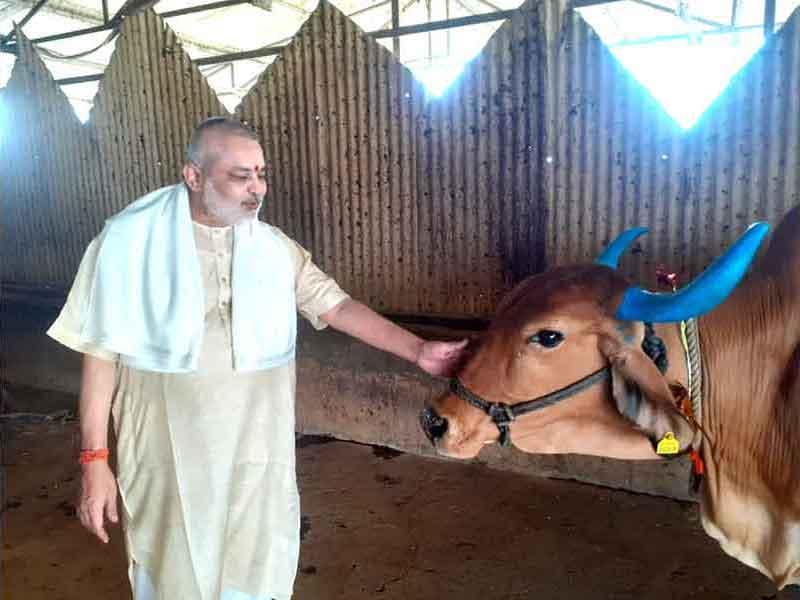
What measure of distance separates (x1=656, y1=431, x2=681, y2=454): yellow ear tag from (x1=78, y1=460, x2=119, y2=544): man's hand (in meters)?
1.63

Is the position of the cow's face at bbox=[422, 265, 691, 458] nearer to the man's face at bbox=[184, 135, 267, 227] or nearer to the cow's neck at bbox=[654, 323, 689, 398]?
the cow's neck at bbox=[654, 323, 689, 398]

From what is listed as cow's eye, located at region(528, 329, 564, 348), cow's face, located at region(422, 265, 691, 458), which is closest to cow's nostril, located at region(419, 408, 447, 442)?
cow's face, located at region(422, 265, 691, 458)

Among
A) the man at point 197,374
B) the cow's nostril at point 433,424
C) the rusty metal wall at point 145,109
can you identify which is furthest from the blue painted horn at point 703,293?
the rusty metal wall at point 145,109

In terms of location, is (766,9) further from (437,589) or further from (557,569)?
(437,589)

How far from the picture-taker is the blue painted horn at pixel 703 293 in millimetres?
1646

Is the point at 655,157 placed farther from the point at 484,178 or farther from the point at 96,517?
the point at 96,517

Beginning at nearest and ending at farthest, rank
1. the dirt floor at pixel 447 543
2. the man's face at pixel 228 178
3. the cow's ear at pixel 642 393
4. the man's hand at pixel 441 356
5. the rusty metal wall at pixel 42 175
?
the cow's ear at pixel 642 393
the man's face at pixel 228 178
the man's hand at pixel 441 356
the dirt floor at pixel 447 543
the rusty metal wall at pixel 42 175

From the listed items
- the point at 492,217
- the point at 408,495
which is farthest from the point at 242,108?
the point at 408,495

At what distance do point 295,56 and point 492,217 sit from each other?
5.87ft

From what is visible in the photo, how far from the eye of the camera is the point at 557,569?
330 cm

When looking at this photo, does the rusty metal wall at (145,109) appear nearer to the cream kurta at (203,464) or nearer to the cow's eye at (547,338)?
the cream kurta at (203,464)

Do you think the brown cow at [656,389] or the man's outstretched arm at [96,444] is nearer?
the brown cow at [656,389]

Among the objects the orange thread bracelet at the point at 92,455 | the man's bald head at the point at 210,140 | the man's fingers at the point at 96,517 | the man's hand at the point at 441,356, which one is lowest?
the man's fingers at the point at 96,517

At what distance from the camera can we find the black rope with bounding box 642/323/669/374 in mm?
1895
